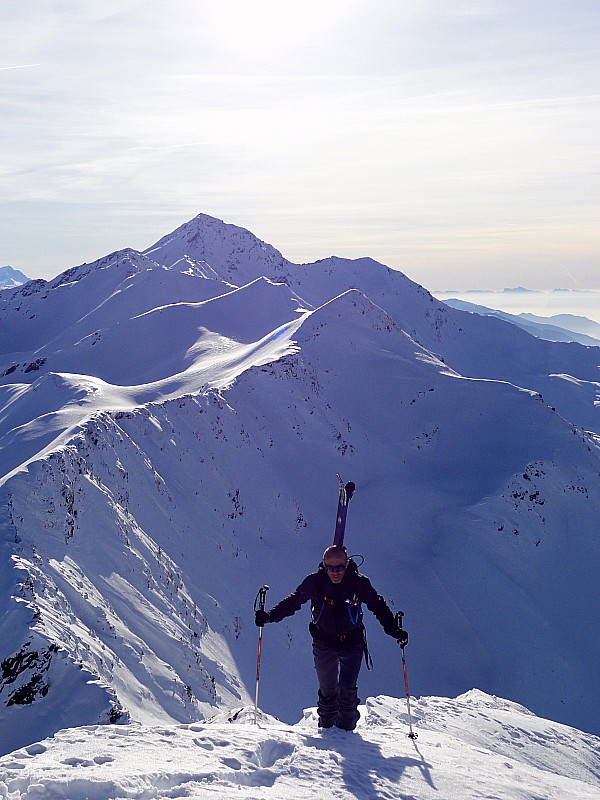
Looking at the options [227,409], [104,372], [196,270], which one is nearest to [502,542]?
[227,409]

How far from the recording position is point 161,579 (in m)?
20.5

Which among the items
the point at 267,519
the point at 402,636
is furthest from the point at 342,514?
the point at 267,519

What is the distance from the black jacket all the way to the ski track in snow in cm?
140

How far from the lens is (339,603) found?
9133 mm

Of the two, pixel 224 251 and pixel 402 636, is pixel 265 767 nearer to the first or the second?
pixel 402 636

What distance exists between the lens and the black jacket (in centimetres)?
913

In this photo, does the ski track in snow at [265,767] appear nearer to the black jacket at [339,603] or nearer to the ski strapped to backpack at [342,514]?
the black jacket at [339,603]

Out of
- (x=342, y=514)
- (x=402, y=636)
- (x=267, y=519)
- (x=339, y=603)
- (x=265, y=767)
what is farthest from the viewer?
(x=267, y=519)

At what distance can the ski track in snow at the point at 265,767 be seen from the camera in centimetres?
627

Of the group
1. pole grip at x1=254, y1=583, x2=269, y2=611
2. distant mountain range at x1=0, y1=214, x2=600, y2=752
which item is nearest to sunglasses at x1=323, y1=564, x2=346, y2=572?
pole grip at x1=254, y1=583, x2=269, y2=611

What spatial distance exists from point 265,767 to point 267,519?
2151 centimetres

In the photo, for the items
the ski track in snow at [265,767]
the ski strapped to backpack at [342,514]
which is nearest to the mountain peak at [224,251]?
the ski strapped to backpack at [342,514]

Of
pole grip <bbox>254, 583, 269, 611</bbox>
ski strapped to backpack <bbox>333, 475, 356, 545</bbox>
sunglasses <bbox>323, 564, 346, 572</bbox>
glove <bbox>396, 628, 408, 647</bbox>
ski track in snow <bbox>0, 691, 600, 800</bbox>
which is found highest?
ski strapped to backpack <bbox>333, 475, 356, 545</bbox>

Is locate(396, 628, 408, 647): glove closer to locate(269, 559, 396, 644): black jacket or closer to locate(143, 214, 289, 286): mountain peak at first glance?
locate(269, 559, 396, 644): black jacket
